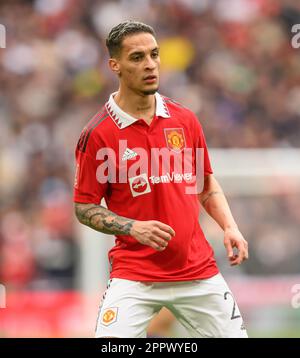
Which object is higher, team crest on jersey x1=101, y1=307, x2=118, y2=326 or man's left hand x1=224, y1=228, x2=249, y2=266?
man's left hand x1=224, y1=228, x2=249, y2=266

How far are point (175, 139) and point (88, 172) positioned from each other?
0.55 metres

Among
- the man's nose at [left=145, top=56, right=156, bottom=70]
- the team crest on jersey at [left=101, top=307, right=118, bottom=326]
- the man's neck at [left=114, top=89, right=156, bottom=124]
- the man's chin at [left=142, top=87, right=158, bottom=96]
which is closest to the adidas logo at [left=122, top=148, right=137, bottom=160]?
the man's neck at [left=114, top=89, right=156, bottom=124]

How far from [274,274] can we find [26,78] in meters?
4.72

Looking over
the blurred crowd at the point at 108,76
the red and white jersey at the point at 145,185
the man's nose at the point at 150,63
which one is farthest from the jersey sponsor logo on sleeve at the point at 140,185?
the blurred crowd at the point at 108,76

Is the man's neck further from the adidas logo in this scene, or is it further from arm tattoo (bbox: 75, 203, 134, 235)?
arm tattoo (bbox: 75, 203, 134, 235)

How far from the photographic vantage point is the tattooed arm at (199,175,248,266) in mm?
5402

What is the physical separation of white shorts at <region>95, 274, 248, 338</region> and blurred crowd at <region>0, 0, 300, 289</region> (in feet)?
18.2

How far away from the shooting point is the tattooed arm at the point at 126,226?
16.6 feet

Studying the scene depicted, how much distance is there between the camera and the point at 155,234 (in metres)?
5.06

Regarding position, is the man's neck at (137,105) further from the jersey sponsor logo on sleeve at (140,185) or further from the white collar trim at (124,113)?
the jersey sponsor logo on sleeve at (140,185)

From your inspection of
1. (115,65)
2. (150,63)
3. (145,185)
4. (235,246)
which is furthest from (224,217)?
(115,65)

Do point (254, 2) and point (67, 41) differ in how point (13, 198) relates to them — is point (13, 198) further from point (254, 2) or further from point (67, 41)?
point (254, 2)

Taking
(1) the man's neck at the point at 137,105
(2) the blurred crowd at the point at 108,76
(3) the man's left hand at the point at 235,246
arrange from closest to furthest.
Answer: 1. (3) the man's left hand at the point at 235,246
2. (1) the man's neck at the point at 137,105
3. (2) the blurred crowd at the point at 108,76

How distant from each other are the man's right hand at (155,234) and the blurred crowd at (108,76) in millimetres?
5928
